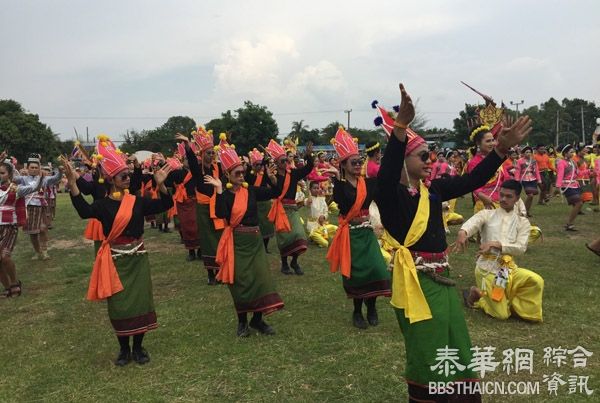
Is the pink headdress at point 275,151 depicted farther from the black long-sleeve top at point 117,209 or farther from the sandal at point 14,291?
the sandal at point 14,291

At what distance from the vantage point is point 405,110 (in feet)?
8.38

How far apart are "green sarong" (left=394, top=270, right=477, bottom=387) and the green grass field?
1.17m

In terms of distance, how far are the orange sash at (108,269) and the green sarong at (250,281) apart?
1262 mm

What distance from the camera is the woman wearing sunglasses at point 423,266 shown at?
2.85 metres

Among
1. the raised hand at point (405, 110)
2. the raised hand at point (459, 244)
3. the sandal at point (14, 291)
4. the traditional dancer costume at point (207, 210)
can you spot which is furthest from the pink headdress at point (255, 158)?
the raised hand at point (405, 110)

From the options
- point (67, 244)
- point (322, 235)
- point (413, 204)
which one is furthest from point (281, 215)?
point (67, 244)

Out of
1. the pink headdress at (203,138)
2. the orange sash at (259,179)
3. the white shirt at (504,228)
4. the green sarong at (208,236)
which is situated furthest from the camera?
the orange sash at (259,179)

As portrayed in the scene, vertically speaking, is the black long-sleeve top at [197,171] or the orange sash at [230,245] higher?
the black long-sleeve top at [197,171]

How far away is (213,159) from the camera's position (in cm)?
772

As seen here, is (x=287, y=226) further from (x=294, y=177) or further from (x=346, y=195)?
(x=346, y=195)

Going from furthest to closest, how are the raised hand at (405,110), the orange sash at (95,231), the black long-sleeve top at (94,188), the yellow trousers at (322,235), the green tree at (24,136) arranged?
1. the green tree at (24,136)
2. the yellow trousers at (322,235)
3. the black long-sleeve top at (94,188)
4. the orange sash at (95,231)
5. the raised hand at (405,110)

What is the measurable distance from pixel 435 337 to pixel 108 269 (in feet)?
10.7

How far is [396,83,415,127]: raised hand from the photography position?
2.51 meters

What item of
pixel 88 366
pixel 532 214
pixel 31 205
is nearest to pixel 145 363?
pixel 88 366
